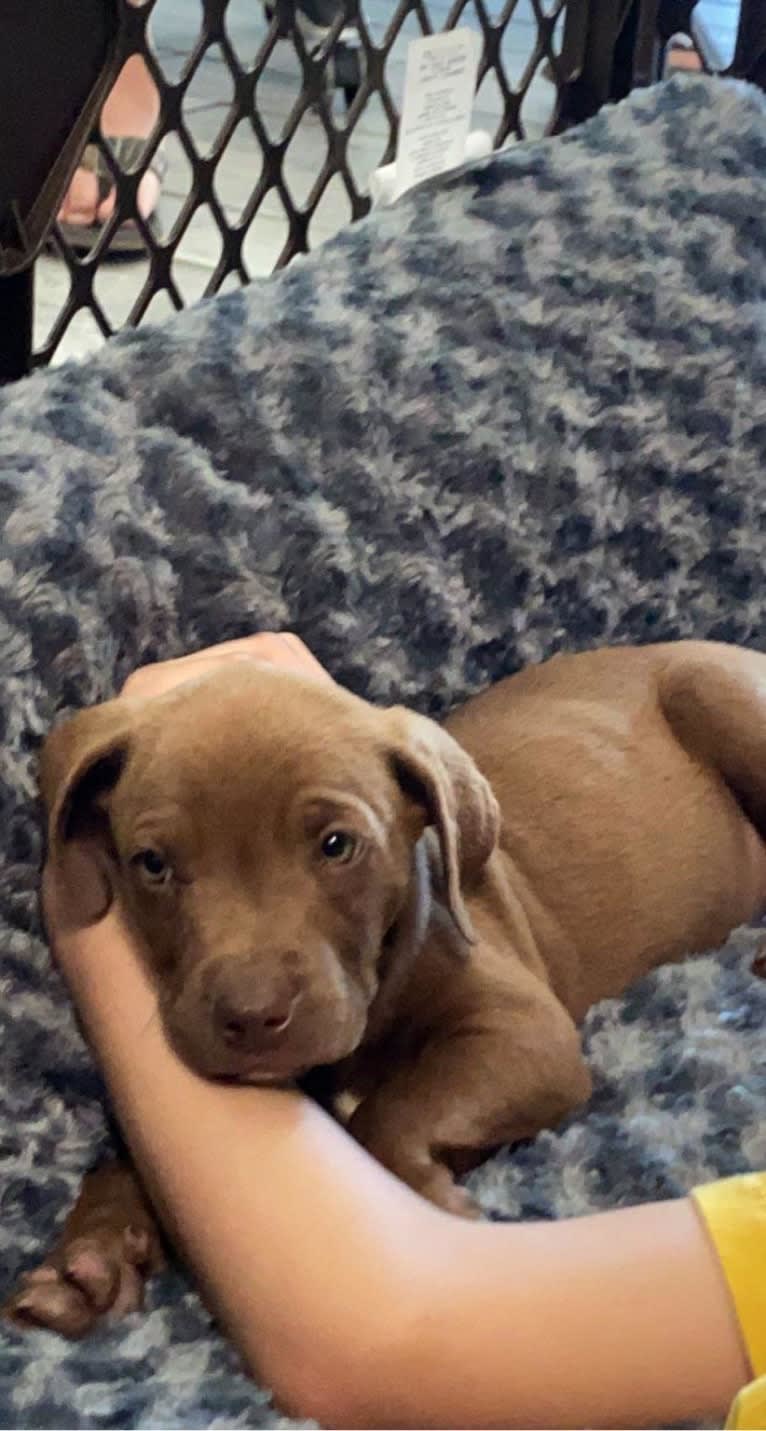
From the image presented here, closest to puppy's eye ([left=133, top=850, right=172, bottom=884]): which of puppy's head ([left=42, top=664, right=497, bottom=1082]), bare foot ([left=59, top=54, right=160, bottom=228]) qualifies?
puppy's head ([left=42, top=664, right=497, bottom=1082])

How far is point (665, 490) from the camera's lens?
233cm

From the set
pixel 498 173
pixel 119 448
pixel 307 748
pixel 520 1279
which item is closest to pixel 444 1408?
pixel 520 1279

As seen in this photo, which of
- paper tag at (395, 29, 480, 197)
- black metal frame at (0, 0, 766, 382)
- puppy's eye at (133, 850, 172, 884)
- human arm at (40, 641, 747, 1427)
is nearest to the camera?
human arm at (40, 641, 747, 1427)

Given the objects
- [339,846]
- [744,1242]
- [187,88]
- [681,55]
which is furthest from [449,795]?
[681,55]

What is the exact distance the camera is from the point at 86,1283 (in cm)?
141

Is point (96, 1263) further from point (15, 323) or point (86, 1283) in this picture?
point (15, 323)

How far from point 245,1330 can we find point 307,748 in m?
0.51

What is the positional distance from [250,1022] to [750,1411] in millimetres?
505

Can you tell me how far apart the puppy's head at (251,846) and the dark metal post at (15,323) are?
0.52 metres

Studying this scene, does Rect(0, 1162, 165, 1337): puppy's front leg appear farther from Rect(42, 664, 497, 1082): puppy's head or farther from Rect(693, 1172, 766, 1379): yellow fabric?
Rect(693, 1172, 766, 1379): yellow fabric

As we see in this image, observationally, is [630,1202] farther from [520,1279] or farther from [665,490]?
[665,490]

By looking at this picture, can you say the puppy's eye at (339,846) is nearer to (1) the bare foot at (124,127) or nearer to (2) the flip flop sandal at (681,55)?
(1) the bare foot at (124,127)

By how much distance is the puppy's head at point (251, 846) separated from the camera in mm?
1420

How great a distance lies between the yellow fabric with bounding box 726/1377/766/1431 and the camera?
1.06m
